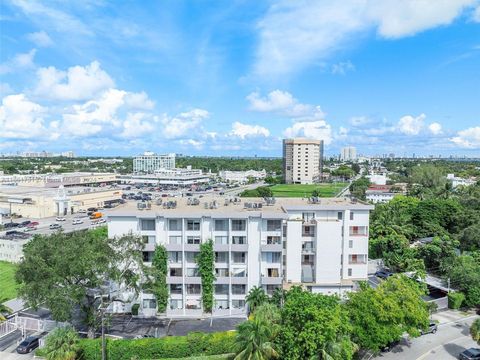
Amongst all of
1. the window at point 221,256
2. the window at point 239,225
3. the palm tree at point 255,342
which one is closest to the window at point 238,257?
the window at point 221,256

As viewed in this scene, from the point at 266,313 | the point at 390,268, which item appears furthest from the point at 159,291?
the point at 390,268

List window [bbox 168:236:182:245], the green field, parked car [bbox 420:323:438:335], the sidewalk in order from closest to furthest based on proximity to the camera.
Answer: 1. parked car [bbox 420:323:438:335]
2. the sidewalk
3. window [bbox 168:236:182:245]
4. the green field

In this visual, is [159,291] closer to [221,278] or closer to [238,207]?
[221,278]

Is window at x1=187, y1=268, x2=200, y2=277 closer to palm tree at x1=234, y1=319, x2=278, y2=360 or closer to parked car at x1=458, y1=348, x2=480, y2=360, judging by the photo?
palm tree at x1=234, y1=319, x2=278, y2=360

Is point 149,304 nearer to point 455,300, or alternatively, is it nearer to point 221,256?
point 221,256

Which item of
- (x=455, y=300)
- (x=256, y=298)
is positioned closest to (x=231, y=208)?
(x=256, y=298)

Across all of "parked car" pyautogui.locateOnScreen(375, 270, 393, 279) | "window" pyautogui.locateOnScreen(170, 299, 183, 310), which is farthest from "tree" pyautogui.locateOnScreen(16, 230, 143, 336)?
"parked car" pyautogui.locateOnScreen(375, 270, 393, 279)
